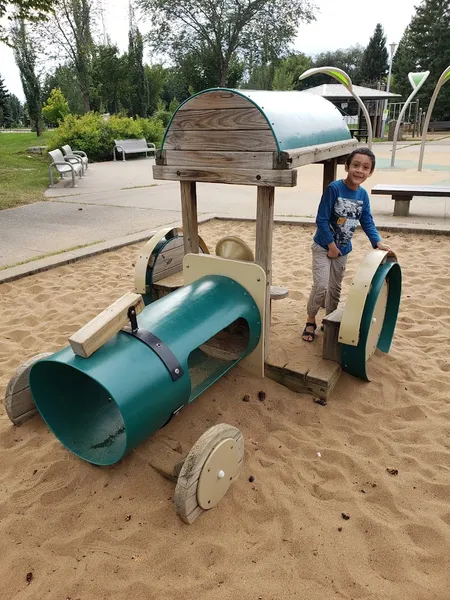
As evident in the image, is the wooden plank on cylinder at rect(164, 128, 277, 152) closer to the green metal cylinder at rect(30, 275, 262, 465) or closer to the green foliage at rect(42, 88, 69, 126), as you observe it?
the green metal cylinder at rect(30, 275, 262, 465)

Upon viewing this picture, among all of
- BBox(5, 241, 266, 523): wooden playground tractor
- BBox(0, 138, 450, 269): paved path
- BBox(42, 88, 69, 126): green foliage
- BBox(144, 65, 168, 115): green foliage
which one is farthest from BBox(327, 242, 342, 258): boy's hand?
BBox(144, 65, 168, 115): green foliage

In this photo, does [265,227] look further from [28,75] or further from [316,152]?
[28,75]

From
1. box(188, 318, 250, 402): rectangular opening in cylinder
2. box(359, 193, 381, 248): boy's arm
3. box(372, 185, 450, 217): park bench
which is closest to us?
box(188, 318, 250, 402): rectangular opening in cylinder

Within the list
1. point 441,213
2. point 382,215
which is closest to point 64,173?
point 382,215

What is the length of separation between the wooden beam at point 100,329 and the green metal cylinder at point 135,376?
0.17 feet

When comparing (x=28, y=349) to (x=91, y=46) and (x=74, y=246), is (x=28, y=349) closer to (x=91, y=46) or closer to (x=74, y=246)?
(x=74, y=246)

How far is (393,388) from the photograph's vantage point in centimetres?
Result: 282

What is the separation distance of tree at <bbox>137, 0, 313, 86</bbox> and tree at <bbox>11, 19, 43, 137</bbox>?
12.4 meters

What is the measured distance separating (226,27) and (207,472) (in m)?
39.4

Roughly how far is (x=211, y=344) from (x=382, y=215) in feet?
17.6

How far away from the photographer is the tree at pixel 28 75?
25.3 meters

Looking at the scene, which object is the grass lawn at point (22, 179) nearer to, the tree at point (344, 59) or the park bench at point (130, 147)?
the park bench at point (130, 147)

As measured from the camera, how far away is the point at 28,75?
25141 mm

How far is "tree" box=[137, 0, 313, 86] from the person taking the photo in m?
34.5
